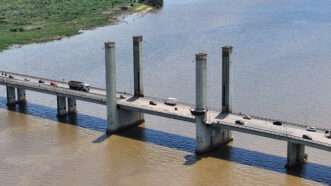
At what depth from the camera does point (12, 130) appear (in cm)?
5662

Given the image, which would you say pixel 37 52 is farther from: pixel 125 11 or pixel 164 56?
pixel 125 11

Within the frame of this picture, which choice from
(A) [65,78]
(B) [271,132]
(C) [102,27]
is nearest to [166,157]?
(B) [271,132]

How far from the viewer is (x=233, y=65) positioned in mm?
76375

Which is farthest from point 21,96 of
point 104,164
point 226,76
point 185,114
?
point 226,76

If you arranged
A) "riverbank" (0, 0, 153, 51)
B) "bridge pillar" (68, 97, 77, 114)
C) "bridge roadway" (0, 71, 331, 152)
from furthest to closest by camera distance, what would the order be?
"riverbank" (0, 0, 153, 51) < "bridge pillar" (68, 97, 77, 114) < "bridge roadway" (0, 71, 331, 152)

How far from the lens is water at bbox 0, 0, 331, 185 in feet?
162

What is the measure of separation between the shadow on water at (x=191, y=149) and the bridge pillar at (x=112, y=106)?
0.83 meters

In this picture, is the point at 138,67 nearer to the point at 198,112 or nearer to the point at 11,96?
the point at 198,112

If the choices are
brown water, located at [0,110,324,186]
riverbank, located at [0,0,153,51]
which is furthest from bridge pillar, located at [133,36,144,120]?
riverbank, located at [0,0,153,51]

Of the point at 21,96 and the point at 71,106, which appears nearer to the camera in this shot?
the point at 71,106

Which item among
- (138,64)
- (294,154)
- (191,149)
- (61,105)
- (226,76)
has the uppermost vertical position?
(138,64)

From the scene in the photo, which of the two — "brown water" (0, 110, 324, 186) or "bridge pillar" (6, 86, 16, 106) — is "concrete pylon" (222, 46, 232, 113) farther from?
"bridge pillar" (6, 86, 16, 106)

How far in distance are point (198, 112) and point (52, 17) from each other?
81.3 meters

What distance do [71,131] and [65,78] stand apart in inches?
820
